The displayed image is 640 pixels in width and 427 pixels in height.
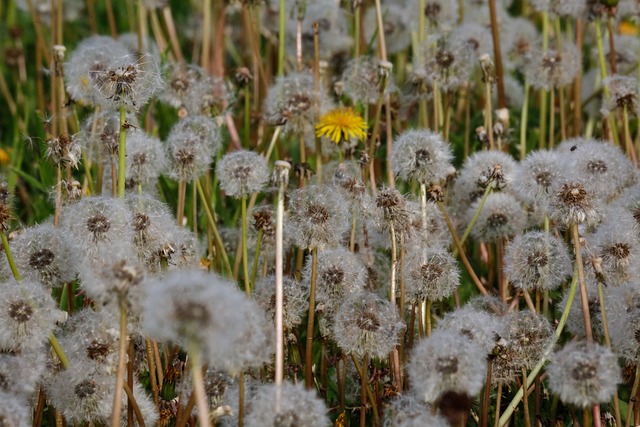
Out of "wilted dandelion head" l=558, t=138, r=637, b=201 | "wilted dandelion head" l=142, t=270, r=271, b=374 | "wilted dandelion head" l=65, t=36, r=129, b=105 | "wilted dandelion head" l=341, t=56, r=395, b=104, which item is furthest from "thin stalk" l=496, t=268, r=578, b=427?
"wilted dandelion head" l=65, t=36, r=129, b=105

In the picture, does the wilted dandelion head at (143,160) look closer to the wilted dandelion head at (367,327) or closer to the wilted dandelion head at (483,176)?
the wilted dandelion head at (367,327)

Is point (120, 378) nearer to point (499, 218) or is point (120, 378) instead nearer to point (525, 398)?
point (525, 398)

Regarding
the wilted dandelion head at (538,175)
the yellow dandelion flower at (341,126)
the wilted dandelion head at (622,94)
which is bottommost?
the wilted dandelion head at (538,175)

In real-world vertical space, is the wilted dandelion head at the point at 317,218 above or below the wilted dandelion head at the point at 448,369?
above

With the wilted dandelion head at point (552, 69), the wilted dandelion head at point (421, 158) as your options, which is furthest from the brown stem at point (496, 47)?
the wilted dandelion head at point (421, 158)

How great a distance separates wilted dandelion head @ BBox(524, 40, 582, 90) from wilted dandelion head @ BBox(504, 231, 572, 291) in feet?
4.55

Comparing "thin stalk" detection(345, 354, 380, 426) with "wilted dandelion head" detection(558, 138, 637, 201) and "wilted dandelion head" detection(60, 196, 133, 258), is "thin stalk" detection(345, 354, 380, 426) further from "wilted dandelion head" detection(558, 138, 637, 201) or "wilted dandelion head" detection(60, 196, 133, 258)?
"wilted dandelion head" detection(558, 138, 637, 201)

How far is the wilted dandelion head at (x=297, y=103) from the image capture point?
3896 mm

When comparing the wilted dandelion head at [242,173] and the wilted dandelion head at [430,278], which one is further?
the wilted dandelion head at [242,173]

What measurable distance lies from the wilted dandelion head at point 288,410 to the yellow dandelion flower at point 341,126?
4.92 ft

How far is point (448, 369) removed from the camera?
7.61 feet

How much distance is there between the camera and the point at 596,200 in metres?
2.81

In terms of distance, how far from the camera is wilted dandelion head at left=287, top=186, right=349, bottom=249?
9.37 feet

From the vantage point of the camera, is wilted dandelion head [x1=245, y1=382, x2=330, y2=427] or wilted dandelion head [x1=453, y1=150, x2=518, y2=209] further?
wilted dandelion head [x1=453, y1=150, x2=518, y2=209]
